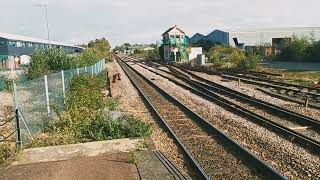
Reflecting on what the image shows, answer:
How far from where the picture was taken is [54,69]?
1144 inches

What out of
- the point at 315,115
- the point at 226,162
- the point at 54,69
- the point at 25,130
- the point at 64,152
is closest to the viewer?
the point at 226,162

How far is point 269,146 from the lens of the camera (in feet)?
32.4

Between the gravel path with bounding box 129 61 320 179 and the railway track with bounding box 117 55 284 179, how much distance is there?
357mm

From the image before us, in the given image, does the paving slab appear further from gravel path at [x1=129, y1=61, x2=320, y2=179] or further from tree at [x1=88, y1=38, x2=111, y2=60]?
tree at [x1=88, y1=38, x2=111, y2=60]

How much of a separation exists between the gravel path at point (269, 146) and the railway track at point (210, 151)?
0.36 metres

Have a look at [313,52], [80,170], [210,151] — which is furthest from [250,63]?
[80,170]

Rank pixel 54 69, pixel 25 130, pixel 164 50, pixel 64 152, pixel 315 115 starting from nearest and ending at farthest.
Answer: pixel 64 152
pixel 25 130
pixel 315 115
pixel 54 69
pixel 164 50

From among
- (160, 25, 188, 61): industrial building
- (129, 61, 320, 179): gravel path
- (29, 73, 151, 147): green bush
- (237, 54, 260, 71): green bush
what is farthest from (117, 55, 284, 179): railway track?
(160, 25, 188, 61): industrial building

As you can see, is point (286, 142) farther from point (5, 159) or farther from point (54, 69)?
point (54, 69)

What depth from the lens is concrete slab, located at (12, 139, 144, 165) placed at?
9148mm

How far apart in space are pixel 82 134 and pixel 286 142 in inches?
220

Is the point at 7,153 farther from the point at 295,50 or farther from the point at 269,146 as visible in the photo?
the point at 295,50

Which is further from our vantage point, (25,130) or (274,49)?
(274,49)

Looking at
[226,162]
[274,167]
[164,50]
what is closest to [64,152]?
[226,162]
